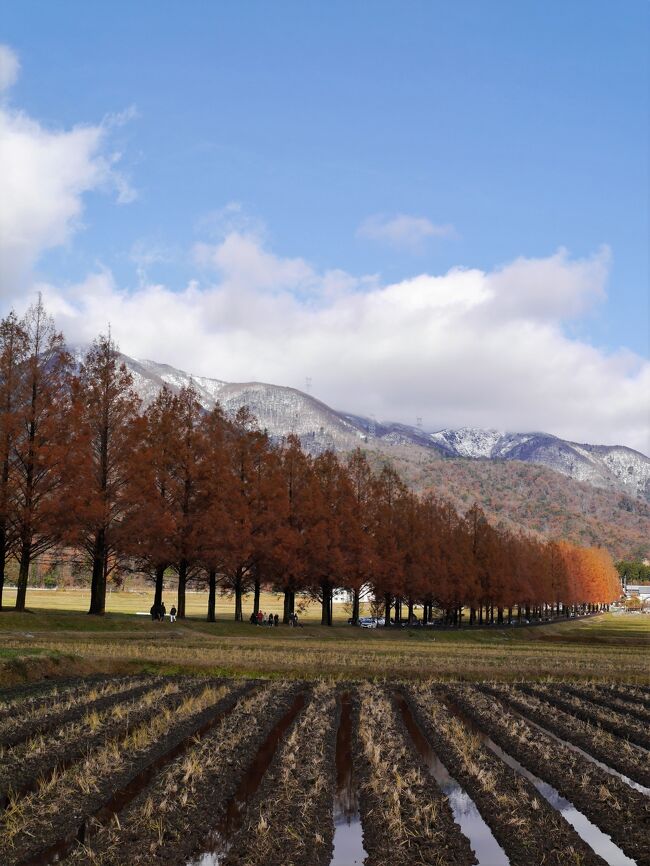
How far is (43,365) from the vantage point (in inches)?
1714

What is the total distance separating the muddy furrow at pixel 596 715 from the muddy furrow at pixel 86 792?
9.41m

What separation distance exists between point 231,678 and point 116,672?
403 cm

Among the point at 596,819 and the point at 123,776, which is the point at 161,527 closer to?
the point at 123,776

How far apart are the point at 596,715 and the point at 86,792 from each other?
14136 mm

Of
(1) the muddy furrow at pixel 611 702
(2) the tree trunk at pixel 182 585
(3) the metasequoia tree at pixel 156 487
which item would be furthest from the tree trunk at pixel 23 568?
(1) the muddy furrow at pixel 611 702

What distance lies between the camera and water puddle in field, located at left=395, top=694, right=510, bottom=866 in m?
10.1

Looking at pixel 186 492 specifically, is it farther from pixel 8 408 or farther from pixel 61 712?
pixel 61 712

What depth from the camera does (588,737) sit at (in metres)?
17.3

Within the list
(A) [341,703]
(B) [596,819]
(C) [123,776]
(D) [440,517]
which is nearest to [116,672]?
(A) [341,703]

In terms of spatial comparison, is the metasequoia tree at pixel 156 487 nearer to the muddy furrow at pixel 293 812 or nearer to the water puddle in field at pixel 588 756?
the water puddle in field at pixel 588 756

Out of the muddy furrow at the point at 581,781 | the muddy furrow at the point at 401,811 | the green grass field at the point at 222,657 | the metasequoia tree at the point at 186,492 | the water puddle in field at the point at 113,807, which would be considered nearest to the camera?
the water puddle in field at the point at 113,807

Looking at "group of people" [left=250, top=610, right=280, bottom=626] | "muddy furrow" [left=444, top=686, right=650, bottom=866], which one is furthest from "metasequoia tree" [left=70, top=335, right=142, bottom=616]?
"muddy furrow" [left=444, top=686, right=650, bottom=866]

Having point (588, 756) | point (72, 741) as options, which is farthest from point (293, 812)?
point (588, 756)

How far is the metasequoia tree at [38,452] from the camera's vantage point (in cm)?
4088
